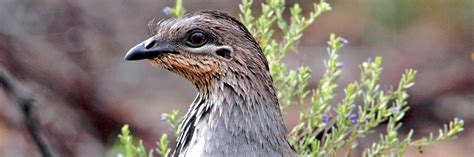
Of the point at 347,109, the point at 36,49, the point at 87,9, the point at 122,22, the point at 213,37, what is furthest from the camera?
the point at 122,22

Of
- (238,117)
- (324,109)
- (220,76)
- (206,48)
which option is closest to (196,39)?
(206,48)

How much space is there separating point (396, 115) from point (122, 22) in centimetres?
A: 581

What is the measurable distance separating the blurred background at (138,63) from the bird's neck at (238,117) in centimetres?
357

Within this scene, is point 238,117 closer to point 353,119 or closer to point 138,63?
point 353,119

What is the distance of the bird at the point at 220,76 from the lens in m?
4.21

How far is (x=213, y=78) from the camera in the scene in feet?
14.0

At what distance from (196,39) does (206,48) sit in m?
0.05

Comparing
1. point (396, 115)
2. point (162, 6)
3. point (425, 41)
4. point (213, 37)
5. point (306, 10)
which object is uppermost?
point (162, 6)

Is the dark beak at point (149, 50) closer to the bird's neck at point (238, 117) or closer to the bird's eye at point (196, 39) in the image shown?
the bird's eye at point (196, 39)

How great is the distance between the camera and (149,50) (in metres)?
4.21

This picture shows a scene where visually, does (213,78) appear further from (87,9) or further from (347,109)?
(87,9)

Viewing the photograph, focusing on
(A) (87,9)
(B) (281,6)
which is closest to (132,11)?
(A) (87,9)

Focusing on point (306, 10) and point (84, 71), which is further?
point (306, 10)

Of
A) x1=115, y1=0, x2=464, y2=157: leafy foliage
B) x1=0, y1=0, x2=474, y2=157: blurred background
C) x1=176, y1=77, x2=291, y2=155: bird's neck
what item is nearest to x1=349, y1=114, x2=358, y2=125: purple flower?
x1=115, y1=0, x2=464, y2=157: leafy foliage
